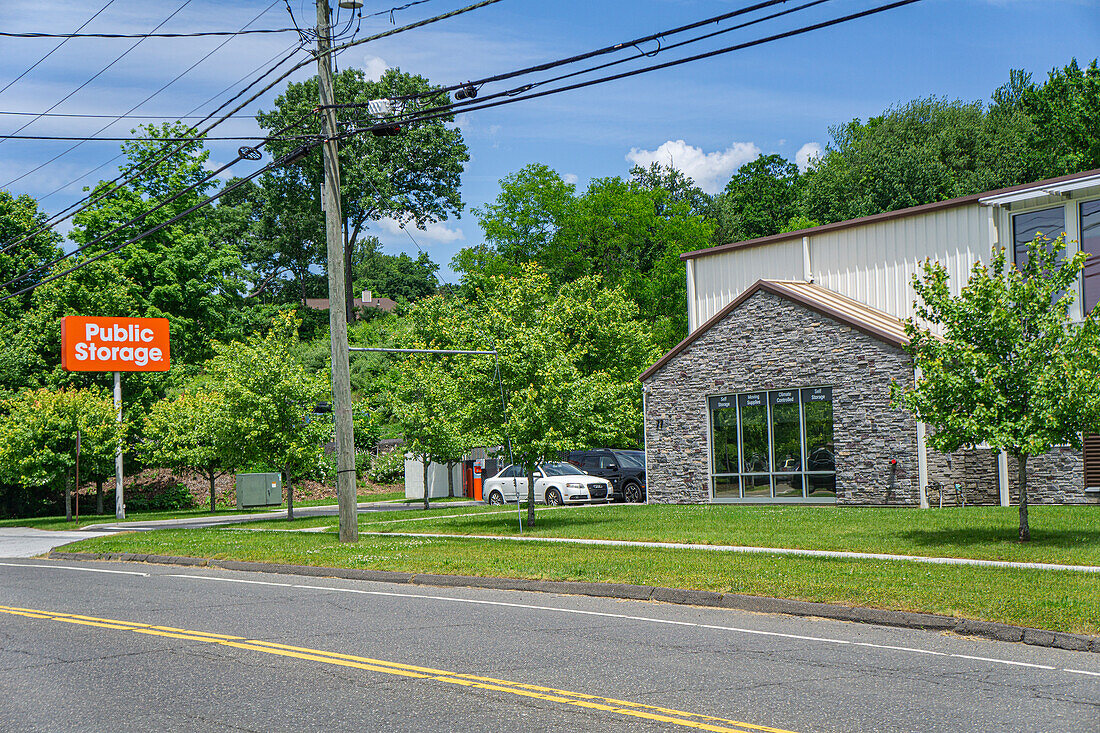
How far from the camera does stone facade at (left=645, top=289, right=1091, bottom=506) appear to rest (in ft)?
74.4

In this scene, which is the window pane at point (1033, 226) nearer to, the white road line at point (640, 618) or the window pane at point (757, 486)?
the window pane at point (757, 486)

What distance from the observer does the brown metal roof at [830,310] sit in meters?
24.0

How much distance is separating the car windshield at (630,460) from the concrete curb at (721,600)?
17670mm

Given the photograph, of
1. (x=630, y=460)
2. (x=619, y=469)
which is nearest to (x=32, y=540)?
(x=619, y=469)

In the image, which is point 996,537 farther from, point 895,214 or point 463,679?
point 895,214

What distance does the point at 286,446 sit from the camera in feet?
91.1

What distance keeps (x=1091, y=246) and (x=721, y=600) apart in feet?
55.0

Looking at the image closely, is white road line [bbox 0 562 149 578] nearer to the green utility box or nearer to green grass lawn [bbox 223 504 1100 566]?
green grass lawn [bbox 223 504 1100 566]

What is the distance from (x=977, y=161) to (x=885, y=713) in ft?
159

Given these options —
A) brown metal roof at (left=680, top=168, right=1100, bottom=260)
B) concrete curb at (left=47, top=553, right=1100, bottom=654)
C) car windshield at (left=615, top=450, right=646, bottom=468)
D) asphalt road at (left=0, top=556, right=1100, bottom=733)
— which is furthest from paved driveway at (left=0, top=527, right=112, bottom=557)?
brown metal roof at (left=680, top=168, right=1100, bottom=260)

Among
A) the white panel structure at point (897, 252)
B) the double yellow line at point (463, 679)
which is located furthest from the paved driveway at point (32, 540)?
the white panel structure at point (897, 252)

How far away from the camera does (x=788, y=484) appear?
25750 millimetres

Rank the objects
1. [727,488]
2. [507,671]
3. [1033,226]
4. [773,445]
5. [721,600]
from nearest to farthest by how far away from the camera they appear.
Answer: [507,671]
[721,600]
[1033,226]
[773,445]
[727,488]

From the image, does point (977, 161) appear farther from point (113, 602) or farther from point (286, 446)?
point (113, 602)
